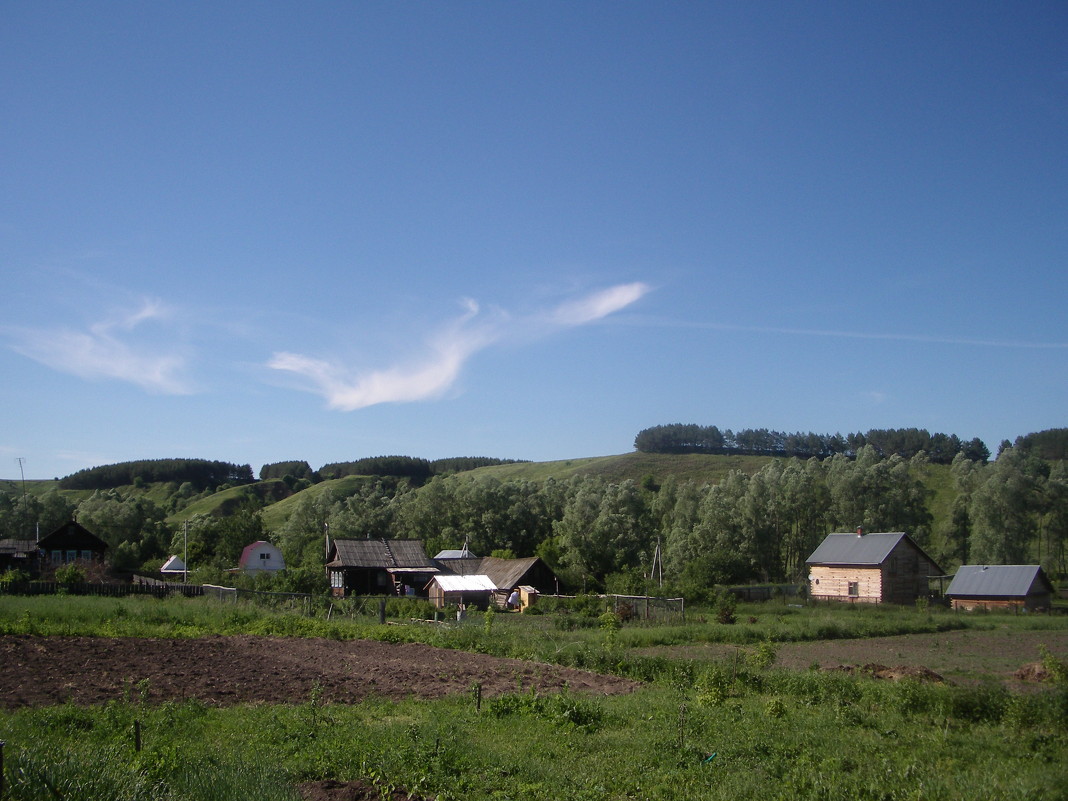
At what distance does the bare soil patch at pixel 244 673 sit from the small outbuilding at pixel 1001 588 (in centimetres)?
3654

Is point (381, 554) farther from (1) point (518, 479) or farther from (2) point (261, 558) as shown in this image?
(1) point (518, 479)

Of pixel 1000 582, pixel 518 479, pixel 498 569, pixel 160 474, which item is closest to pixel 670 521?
pixel 498 569

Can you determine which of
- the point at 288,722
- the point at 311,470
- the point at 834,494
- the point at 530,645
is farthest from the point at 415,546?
the point at 311,470

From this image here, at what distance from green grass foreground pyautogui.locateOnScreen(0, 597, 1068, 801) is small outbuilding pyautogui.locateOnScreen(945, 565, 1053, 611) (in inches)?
1460

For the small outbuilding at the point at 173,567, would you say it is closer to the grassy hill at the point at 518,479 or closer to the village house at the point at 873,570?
the grassy hill at the point at 518,479

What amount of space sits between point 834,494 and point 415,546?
3646 centimetres

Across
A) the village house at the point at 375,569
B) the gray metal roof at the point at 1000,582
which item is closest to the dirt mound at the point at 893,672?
the gray metal roof at the point at 1000,582

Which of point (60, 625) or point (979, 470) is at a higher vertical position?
Result: point (979, 470)

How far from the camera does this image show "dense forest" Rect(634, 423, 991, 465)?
11773 cm

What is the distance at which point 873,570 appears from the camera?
5178cm

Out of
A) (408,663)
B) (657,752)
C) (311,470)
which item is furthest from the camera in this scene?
(311,470)

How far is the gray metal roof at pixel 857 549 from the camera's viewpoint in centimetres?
5200

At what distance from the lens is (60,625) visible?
26.2 m

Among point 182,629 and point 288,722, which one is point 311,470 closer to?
point 182,629
